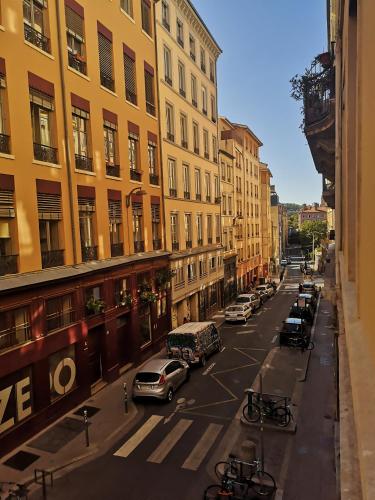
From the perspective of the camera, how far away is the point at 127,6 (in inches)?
898

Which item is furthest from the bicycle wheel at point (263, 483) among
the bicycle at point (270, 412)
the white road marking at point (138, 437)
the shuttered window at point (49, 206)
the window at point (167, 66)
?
the window at point (167, 66)

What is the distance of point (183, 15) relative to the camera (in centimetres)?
3091

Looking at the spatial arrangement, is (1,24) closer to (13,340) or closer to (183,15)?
(13,340)

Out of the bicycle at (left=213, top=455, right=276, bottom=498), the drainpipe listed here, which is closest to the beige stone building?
the drainpipe

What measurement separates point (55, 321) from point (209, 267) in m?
22.0

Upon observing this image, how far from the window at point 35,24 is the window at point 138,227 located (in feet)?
31.1

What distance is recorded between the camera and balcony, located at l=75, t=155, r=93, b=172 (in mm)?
17895

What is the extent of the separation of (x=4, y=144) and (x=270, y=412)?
13552 millimetres

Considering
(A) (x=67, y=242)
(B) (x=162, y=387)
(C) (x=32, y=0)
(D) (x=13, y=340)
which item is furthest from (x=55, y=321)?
(C) (x=32, y=0)

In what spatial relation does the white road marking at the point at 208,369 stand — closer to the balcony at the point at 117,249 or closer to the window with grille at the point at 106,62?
the balcony at the point at 117,249

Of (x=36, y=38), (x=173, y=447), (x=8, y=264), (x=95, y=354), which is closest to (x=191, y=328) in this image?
(x=95, y=354)

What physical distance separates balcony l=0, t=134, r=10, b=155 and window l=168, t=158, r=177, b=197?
50.2 ft

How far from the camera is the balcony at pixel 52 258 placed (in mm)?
15689

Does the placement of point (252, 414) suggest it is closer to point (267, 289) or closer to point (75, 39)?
point (75, 39)
